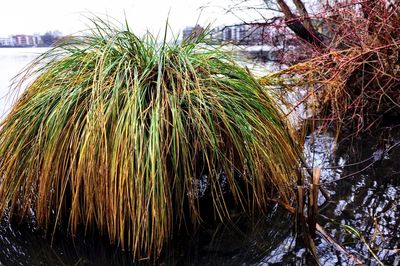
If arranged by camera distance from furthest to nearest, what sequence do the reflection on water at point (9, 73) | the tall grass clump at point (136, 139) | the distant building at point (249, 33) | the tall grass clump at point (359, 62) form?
the distant building at point (249, 33) < the tall grass clump at point (359, 62) < the reflection on water at point (9, 73) < the tall grass clump at point (136, 139)

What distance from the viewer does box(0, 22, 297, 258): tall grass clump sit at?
1.32 metres

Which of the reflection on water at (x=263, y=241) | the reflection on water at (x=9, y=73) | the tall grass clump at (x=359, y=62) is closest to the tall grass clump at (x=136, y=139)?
the reflection on water at (x=263, y=241)

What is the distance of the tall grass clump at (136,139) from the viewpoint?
1.32 metres

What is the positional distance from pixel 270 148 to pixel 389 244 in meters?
0.58

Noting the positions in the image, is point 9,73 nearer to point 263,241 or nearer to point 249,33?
point 249,33

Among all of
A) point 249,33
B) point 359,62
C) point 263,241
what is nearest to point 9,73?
point 249,33

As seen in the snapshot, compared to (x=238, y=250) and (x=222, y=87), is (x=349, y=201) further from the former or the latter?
(x=222, y=87)

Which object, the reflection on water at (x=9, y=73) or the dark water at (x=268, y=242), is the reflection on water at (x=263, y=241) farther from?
the reflection on water at (x=9, y=73)

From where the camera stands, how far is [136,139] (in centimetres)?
131

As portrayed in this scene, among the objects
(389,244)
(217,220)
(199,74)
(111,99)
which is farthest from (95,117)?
(389,244)

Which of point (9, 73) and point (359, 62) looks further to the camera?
point (9, 73)

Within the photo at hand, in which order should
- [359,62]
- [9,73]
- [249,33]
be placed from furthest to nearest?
[9,73]
[249,33]
[359,62]

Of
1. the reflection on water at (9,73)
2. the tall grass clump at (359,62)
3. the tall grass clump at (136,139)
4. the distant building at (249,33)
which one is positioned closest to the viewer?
the tall grass clump at (136,139)

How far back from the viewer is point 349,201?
171 cm
